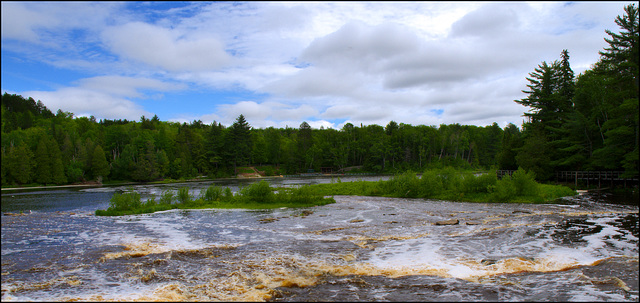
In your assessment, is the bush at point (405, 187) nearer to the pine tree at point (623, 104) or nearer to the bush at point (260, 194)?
the bush at point (260, 194)

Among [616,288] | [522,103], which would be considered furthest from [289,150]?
[616,288]

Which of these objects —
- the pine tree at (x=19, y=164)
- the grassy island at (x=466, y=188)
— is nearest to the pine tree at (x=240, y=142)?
the pine tree at (x=19, y=164)

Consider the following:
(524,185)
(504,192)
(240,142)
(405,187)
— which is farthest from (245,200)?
(240,142)

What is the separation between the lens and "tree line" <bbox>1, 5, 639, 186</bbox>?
1560 inches

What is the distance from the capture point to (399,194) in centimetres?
4119

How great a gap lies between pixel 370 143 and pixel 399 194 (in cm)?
8789

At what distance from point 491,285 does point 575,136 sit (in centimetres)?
4690

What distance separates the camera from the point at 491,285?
12.0m

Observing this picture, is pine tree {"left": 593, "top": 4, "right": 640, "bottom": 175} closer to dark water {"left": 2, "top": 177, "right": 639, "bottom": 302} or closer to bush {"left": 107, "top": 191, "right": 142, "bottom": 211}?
dark water {"left": 2, "top": 177, "right": 639, "bottom": 302}

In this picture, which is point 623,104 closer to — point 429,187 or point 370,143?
point 429,187

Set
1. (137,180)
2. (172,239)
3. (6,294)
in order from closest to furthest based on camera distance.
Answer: (6,294)
(172,239)
(137,180)

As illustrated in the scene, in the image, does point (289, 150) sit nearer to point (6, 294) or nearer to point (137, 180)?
point (137, 180)

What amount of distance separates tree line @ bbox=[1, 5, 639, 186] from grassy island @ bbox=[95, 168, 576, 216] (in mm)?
9825

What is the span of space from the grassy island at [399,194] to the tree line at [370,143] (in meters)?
9.83
